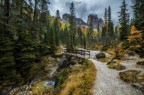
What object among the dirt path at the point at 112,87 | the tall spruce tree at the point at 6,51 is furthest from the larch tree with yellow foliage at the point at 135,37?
the tall spruce tree at the point at 6,51

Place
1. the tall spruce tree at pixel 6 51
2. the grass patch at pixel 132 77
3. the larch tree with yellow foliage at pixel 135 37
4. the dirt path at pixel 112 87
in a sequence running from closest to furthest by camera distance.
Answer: the dirt path at pixel 112 87
the grass patch at pixel 132 77
the tall spruce tree at pixel 6 51
the larch tree with yellow foliage at pixel 135 37

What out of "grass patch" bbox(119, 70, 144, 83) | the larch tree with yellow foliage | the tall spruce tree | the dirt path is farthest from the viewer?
the larch tree with yellow foliage

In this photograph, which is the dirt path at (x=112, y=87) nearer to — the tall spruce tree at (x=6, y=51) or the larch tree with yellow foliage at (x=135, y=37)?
the tall spruce tree at (x=6, y=51)

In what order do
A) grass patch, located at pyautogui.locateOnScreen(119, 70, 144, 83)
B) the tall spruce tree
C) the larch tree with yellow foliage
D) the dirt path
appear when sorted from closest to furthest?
1. the dirt path
2. grass patch, located at pyautogui.locateOnScreen(119, 70, 144, 83)
3. the tall spruce tree
4. the larch tree with yellow foliage

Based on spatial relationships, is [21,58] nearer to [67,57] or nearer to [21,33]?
[21,33]

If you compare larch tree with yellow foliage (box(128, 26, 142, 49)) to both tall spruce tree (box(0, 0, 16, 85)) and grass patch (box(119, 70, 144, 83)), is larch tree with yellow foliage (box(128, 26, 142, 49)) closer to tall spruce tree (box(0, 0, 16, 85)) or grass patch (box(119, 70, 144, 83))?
grass patch (box(119, 70, 144, 83))

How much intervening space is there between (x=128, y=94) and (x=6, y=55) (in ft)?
42.8

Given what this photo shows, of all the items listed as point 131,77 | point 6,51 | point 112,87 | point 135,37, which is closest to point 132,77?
point 131,77

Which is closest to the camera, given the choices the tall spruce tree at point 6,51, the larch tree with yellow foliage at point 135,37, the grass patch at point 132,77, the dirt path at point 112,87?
the dirt path at point 112,87

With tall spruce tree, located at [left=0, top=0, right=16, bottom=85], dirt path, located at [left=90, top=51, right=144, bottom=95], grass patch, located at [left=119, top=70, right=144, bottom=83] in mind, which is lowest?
dirt path, located at [left=90, top=51, right=144, bottom=95]

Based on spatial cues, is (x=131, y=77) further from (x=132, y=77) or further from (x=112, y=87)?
(x=112, y=87)

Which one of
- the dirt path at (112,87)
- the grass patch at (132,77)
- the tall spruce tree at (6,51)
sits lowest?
the dirt path at (112,87)

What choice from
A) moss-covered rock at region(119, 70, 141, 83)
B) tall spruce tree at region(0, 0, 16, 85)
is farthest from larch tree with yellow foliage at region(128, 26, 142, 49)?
tall spruce tree at region(0, 0, 16, 85)

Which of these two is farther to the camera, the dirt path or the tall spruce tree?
the tall spruce tree
